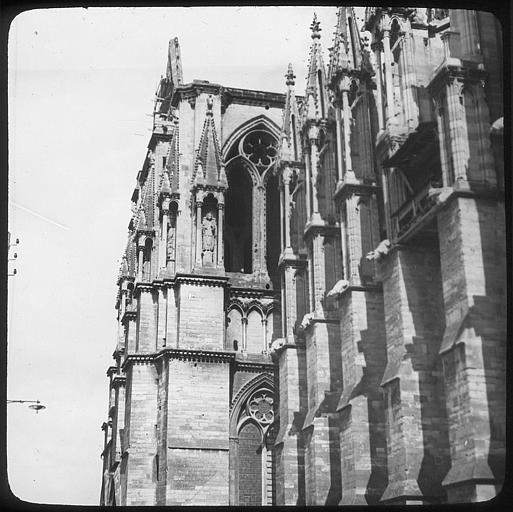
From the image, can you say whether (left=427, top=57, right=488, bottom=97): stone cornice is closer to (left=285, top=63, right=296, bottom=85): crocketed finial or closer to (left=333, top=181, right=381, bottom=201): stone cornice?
(left=333, top=181, right=381, bottom=201): stone cornice

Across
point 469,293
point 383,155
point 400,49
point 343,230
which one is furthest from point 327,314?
point 469,293

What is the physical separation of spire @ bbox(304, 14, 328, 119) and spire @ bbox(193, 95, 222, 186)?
5.50m

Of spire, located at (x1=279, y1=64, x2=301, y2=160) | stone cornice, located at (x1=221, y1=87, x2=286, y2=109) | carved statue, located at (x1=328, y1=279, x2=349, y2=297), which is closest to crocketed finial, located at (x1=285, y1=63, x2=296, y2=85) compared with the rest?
spire, located at (x1=279, y1=64, x2=301, y2=160)

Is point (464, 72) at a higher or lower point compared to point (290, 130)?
lower

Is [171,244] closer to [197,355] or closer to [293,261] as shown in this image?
[197,355]

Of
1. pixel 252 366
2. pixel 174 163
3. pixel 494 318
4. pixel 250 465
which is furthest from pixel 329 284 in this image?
pixel 174 163

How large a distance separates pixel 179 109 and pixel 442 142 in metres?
18.3

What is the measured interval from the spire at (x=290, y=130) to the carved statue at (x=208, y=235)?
369 centimetres

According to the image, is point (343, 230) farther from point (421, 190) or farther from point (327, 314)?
point (421, 190)

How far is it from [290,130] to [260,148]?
16.0ft

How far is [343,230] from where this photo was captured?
23141 mm

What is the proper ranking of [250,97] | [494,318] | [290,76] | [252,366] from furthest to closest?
[250,97]
[252,366]
[290,76]
[494,318]

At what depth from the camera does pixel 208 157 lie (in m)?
33.1

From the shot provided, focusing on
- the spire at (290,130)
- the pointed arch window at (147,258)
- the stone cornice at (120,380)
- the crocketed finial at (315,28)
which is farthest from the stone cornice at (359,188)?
the stone cornice at (120,380)
